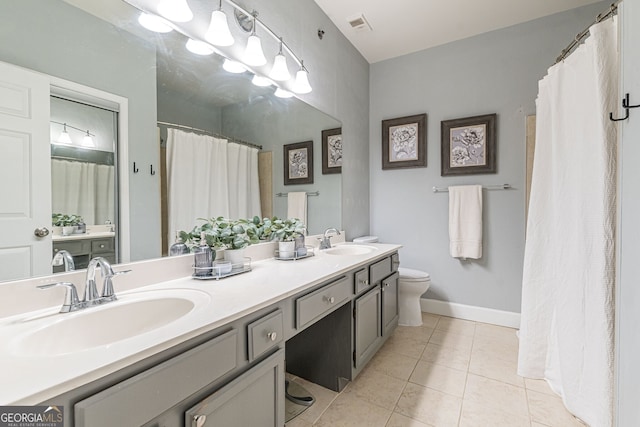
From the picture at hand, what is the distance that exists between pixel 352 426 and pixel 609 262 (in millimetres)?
1389

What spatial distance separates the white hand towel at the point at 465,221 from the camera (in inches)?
100

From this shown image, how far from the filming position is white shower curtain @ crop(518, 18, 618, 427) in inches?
49.6

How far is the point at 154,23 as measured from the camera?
1201 millimetres

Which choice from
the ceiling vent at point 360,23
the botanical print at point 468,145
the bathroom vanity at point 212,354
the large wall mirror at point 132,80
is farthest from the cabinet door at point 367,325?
the ceiling vent at point 360,23

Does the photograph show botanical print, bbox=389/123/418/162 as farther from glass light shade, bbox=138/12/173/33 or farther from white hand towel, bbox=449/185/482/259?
glass light shade, bbox=138/12/173/33

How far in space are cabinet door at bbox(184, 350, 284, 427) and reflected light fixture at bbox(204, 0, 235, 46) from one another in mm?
1419

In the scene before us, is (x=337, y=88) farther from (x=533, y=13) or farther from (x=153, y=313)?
(x=153, y=313)

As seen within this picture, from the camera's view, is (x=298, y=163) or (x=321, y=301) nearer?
(x=321, y=301)

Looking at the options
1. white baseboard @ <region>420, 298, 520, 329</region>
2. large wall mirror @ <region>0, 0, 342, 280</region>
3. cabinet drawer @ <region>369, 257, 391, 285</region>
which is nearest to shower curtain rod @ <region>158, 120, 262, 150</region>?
large wall mirror @ <region>0, 0, 342, 280</region>

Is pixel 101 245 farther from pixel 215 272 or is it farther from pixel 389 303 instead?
pixel 389 303

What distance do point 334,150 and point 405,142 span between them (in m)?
0.90

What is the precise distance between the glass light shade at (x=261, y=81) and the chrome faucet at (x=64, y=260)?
4.18 feet

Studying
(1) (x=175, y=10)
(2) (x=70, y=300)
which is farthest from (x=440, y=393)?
(1) (x=175, y=10)

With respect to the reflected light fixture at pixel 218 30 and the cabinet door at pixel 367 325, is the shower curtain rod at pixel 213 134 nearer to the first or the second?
the reflected light fixture at pixel 218 30
